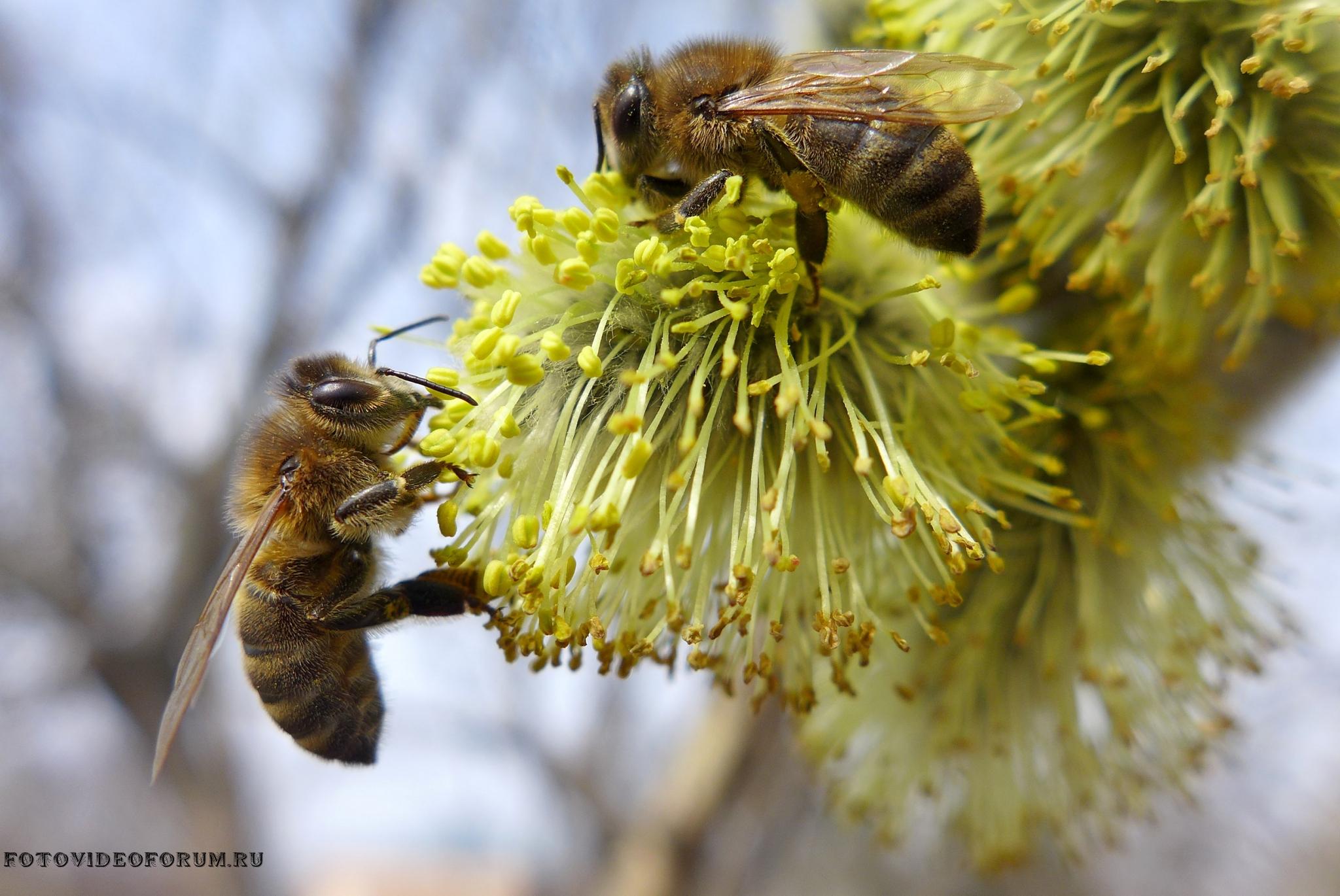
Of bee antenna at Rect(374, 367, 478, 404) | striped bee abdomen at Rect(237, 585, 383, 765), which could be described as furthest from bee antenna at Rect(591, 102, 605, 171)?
striped bee abdomen at Rect(237, 585, 383, 765)

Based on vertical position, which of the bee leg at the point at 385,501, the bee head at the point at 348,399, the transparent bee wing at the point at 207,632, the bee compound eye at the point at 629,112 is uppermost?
the bee compound eye at the point at 629,112

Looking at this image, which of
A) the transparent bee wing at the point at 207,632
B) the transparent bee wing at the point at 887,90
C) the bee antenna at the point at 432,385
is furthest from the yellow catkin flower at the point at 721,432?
the transparent bee wing at the point at 207,632

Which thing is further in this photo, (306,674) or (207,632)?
(306,674)

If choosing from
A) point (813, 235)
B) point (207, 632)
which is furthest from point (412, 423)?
point (813, 235)

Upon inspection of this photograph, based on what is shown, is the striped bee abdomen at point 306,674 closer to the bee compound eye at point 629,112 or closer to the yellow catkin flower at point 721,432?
the yellow catkin flower at point 721,432

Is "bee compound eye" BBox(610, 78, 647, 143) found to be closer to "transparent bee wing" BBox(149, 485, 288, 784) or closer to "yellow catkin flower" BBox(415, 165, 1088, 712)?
"yellow catkin flower" BBox(415, 165, 1088, 712)

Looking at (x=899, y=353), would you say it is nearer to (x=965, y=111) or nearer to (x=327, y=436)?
(x=965, y=111)

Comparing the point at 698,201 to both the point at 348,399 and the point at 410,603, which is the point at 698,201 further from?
the point at 410,603
